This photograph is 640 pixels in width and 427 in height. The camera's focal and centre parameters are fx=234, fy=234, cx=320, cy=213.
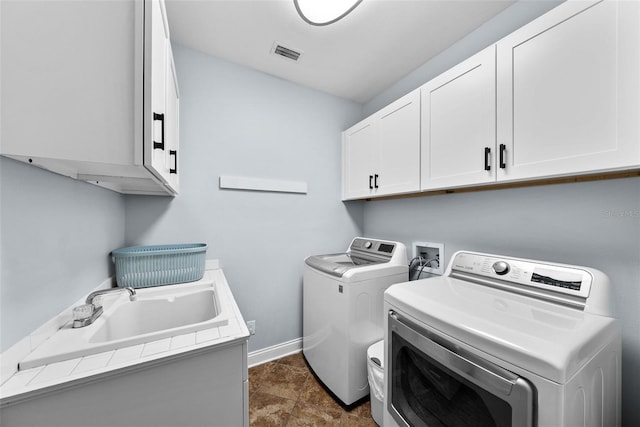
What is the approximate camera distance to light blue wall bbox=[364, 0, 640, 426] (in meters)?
1.03

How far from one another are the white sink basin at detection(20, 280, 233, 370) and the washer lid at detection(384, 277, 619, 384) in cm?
84

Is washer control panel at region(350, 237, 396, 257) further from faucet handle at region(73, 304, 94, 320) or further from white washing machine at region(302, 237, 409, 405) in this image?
faucet handle at region(73, 304, 94, 320)

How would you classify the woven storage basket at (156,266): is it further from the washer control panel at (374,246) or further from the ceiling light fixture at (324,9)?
the ceiling light fixture at (324,9)

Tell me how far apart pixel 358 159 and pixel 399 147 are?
488 mm

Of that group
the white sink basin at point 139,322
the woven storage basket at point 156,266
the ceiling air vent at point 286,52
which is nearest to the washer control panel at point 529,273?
the white sink basin at point 139,322

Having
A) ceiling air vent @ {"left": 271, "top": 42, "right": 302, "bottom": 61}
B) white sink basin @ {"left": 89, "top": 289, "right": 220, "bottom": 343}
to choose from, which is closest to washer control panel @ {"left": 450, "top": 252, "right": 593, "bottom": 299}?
white sink basin @ {"left": 89, "top": 289, "right": 220, "bottom": 343}

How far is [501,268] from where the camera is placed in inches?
47.2

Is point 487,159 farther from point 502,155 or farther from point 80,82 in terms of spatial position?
point 80,82

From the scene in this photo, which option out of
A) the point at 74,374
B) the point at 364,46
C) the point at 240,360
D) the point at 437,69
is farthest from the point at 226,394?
the point at 437,69

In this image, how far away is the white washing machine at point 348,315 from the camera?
60.3 inches

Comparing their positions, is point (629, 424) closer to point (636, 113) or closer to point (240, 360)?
point (636, 113)

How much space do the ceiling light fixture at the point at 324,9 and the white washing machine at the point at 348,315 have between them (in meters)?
1.53

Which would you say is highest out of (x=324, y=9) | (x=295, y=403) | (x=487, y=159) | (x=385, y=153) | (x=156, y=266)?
(x=324, y=9)

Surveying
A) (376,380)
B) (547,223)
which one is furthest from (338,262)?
(547,223)
